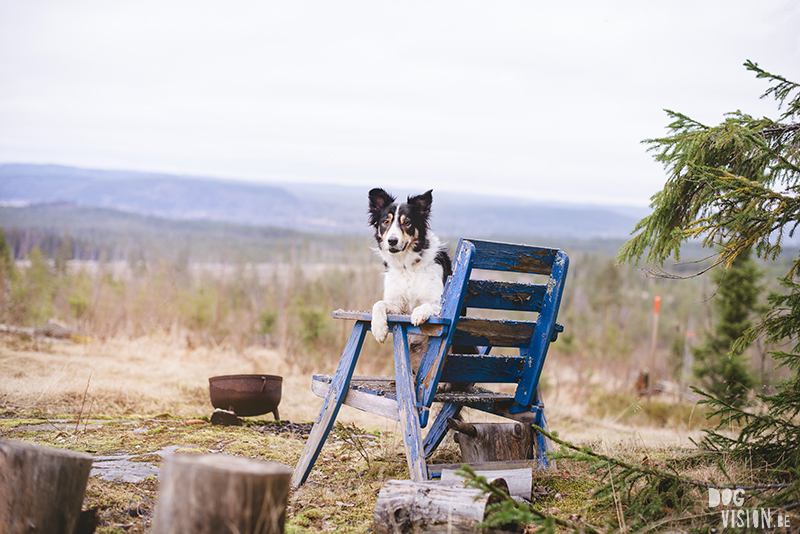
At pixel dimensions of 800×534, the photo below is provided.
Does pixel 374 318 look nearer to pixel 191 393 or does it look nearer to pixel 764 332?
pixel 764 332

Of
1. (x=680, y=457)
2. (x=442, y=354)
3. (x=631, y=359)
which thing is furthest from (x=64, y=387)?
(x=631, y=359)

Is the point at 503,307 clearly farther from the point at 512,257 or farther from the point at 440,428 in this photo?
the point at 440,428

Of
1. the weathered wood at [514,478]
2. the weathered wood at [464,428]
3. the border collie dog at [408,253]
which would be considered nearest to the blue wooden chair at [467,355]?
the weathered wood at [464,428]

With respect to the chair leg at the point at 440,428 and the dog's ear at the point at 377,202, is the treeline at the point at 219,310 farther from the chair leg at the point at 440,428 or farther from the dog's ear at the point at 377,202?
the chair leg at the point at 440,428

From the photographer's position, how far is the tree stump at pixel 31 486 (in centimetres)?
251

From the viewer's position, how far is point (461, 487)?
2850 mm

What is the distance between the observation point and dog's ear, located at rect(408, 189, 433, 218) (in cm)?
494

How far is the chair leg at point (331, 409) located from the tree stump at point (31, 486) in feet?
5.20

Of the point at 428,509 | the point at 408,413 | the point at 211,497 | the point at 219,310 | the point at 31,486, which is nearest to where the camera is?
the point at 211,497

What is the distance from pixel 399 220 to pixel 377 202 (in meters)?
0.50

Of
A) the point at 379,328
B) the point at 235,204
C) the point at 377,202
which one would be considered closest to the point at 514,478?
the point at 379,328

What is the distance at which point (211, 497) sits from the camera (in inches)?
82.4

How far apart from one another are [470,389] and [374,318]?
128 cm

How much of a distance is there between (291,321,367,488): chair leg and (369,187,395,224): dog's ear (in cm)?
148
